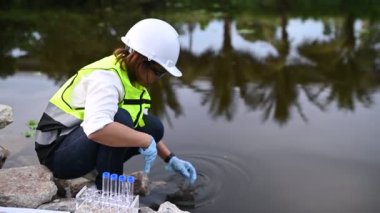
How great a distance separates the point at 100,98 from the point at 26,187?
2.05 ft

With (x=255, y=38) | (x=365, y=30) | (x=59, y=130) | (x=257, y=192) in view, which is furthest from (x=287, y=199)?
(x=365, y=30)

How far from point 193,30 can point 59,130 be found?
435 centimetres

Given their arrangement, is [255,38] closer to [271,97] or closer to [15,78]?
[271,97]

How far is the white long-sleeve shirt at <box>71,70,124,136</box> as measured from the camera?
206 centimetres

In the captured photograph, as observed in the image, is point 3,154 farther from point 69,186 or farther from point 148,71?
point 148,71

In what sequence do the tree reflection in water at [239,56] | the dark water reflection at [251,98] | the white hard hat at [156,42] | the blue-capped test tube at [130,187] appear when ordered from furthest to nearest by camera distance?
the tree reflection in water at [239,56] < the dark water reflection at [251,98] < the white hard hat at [156,42] < the blue-capped test tube at [130,187]

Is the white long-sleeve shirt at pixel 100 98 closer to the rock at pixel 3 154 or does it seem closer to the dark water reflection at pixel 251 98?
the dark water reflection at pixel 251 98

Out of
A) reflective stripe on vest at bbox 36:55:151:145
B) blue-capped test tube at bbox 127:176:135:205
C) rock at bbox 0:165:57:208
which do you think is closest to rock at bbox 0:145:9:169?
rock at bbox 0:165:57:208

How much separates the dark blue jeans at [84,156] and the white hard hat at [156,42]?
0.99ft

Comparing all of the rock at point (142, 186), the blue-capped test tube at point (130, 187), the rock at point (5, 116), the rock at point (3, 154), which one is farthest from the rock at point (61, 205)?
the rock at point (5, 116)

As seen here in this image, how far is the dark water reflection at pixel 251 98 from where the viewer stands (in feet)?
8.92

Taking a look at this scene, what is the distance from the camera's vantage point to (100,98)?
208 centimetres

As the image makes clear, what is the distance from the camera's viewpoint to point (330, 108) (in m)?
3.86

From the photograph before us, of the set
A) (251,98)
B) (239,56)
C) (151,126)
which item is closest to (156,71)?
(151,126)
